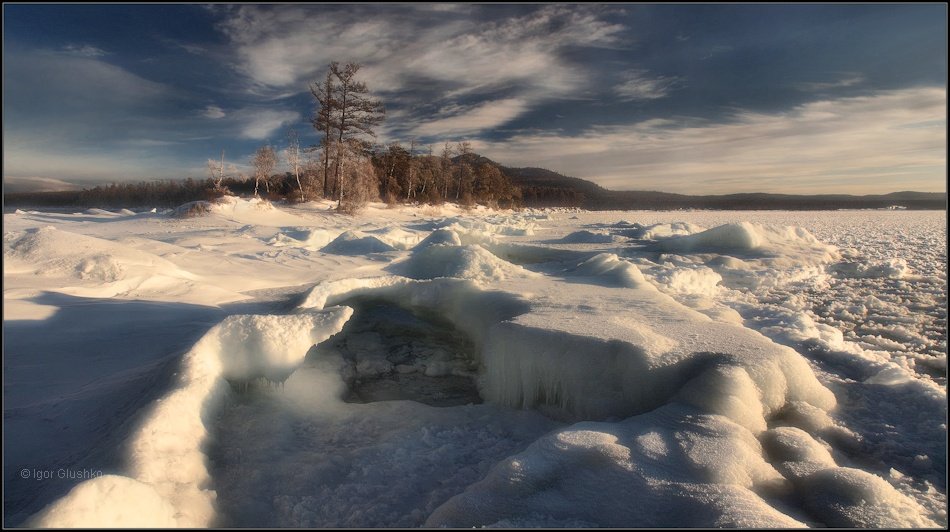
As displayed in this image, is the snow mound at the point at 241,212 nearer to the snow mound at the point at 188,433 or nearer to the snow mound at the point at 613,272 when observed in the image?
the snow mound at the point at 613,272

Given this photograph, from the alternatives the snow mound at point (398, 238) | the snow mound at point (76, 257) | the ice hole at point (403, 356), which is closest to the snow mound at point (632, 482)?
the ice hole at point (403, 356)

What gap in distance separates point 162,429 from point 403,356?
1.90 m

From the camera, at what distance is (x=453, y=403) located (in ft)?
9.25

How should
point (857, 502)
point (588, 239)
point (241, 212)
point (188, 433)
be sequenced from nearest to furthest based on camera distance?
1. point (857, 502)
2. point (188, 433)
3. point (588, 239)
4. point (241, 212)

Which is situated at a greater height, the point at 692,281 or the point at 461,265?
the point at 461,265

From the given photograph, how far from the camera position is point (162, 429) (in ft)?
6.12

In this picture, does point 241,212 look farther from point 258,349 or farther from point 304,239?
point 258,349

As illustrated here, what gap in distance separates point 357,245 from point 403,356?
499 cm

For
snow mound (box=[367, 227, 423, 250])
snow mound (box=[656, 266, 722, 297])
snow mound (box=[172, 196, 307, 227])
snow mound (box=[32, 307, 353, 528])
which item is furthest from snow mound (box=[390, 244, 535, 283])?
snow mound (box=[172, 196, 307, 227])

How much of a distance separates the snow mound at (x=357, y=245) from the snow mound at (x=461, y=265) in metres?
1.73

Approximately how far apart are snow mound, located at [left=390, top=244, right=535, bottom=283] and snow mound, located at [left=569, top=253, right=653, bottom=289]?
2.73 ft

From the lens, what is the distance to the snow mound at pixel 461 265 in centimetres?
512

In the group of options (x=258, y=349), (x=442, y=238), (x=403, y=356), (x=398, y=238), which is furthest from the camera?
(x=398, y=238)

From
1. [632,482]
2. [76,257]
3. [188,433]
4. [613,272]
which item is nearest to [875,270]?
[613,272]
